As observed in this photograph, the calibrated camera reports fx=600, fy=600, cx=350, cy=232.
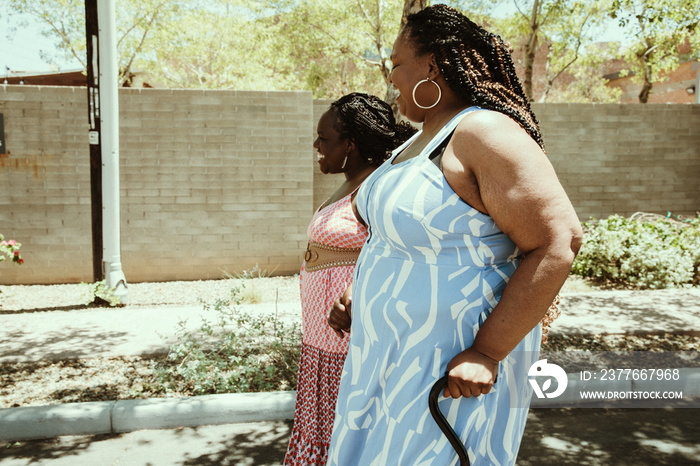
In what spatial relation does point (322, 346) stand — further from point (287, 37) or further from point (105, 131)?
point (287, 37)

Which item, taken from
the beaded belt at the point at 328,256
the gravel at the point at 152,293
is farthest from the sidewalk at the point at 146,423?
the gravel at the point at 152,293

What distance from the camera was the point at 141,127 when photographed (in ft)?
27.3

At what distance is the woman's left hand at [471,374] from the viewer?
4.76 ft

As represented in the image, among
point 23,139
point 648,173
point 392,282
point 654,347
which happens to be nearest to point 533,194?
point 392,282

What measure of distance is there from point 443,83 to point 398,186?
0.36 metres

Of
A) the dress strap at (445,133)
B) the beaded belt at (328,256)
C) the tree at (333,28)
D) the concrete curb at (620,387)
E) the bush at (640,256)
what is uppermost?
the tree at (333,28)

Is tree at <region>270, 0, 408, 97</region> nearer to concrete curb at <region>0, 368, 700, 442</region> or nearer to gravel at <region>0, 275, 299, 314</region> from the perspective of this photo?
gravel at <region>0, 275, 299, 314</region>

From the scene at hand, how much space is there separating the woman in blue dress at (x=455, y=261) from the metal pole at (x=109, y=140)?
5817 mm

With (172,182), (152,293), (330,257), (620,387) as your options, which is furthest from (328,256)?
(172,182)

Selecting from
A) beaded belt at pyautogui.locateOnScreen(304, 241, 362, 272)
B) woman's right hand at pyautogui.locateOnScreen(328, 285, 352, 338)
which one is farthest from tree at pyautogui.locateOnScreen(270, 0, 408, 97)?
woman's right hand at pyautogui.locateOnScreen(328, 285, 352, 338)

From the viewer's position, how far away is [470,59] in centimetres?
168

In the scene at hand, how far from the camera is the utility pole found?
667cm

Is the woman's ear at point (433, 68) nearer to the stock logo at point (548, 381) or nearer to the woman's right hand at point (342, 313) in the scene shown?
the woman's right hand at point (342, 313)

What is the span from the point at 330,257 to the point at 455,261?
4.30 feet
